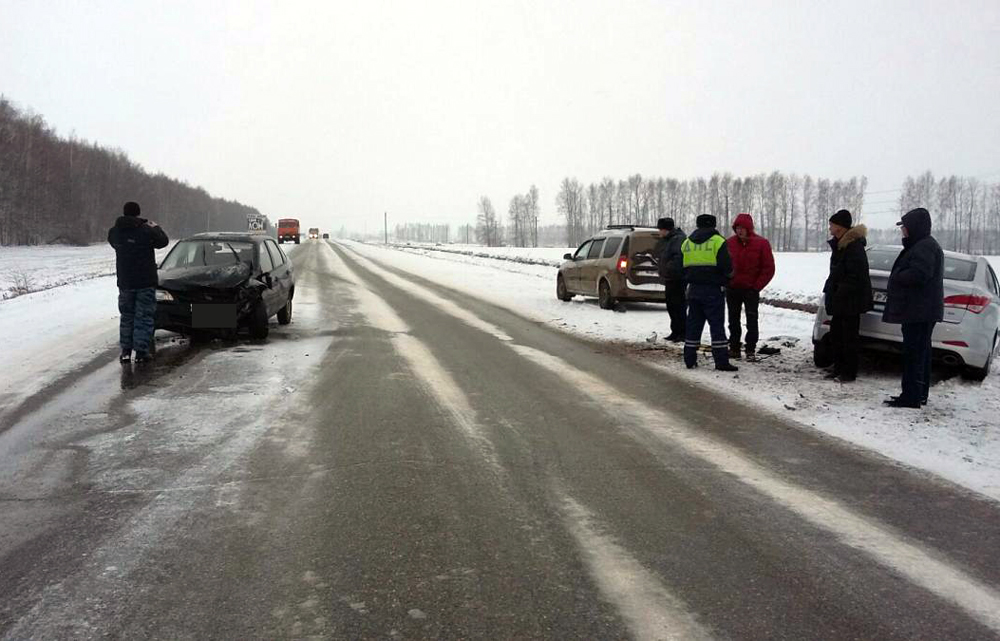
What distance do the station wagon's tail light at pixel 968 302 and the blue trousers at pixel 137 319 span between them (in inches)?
350

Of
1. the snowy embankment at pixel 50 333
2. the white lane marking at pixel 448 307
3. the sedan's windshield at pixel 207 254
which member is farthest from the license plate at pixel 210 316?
the white lane marking at pixel 448 307

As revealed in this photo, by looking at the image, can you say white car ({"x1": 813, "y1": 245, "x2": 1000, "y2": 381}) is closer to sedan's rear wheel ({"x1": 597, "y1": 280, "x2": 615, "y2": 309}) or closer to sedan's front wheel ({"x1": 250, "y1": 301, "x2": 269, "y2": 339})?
sedan's rear wheel ({"x1": 597, "y1": 280, "x2": 615, "y2": 309})

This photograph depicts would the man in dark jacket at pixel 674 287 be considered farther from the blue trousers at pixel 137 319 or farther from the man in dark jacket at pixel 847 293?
the blue trousers at pixel 137 319

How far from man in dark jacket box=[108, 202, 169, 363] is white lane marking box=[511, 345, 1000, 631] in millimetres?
5426

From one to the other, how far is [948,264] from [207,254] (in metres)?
9.76

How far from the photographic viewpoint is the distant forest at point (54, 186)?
61.9 m

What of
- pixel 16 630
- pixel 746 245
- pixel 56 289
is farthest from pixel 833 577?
pixel 56 289

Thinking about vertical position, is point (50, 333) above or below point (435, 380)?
above

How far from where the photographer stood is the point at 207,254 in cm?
973

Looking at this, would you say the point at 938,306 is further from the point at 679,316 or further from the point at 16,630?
the point at 16,630

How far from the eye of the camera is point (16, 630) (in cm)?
236

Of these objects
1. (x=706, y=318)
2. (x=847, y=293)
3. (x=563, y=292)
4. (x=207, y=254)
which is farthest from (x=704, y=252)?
(x=563, y=292)

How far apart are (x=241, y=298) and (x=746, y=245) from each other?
22.0 feet

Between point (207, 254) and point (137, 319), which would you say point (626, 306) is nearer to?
point (207, 254)
